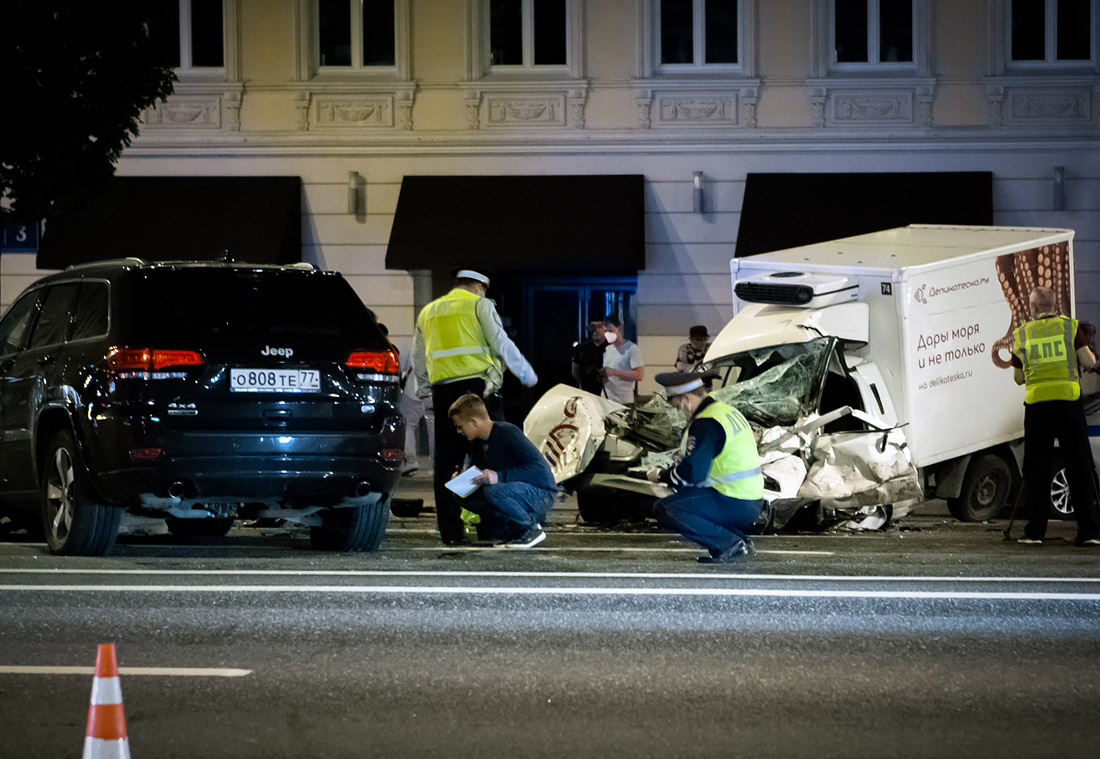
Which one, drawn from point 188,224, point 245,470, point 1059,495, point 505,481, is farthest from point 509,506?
point 188,224

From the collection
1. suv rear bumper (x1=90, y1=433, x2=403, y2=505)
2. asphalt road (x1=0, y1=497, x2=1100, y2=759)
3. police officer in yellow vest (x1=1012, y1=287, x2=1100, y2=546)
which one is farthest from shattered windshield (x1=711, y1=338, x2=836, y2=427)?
suv rear bumper (x1=90, y1=433, x2=403, y2=505)

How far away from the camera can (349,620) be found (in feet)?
23.5

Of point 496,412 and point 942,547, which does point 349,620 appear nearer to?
point 496,412

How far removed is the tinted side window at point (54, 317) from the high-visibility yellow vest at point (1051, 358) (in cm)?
624

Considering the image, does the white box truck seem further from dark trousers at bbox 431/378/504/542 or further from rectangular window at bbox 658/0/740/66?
rectangular window at bbox 658/0/740/66

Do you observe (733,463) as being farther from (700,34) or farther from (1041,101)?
(1041,101)

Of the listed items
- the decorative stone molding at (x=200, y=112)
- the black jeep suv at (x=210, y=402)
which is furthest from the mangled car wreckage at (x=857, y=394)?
the decorative stone molding at (x=200, y=112)

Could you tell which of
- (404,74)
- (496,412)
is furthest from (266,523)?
(404,74)

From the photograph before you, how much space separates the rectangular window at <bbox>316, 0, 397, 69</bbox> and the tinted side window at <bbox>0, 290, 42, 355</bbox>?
1029cm

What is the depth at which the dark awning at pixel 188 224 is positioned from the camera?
19.6m

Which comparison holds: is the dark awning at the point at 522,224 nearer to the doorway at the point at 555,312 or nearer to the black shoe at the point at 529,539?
the doorway at the point at 555,312

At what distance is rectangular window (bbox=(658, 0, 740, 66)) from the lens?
66.4 ft

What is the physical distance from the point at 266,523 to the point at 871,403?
4.69 m

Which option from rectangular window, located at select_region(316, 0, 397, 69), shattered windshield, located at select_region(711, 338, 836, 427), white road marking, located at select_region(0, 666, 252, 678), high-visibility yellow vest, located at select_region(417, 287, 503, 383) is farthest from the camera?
rectangular window, located at select_region(316, 0, 397, 69)
